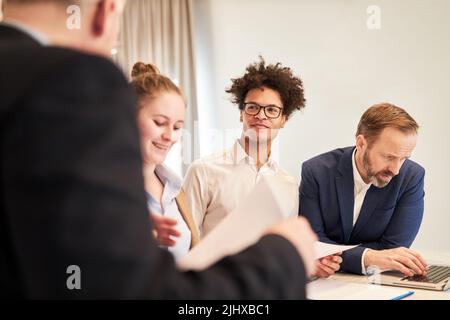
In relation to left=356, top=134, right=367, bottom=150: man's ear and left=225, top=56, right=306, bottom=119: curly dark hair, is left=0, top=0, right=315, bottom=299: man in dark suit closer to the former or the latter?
left=356, top=134, right=367, bottom=150: man's ear

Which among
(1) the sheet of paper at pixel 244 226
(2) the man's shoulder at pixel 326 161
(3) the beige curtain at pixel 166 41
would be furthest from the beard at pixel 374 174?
(3) the beige curtain at pixel 166 41

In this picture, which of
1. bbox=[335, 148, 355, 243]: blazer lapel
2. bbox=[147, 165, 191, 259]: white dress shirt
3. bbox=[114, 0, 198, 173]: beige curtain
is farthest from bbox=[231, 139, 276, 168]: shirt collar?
bbox=[114, 0, 198, 173]: beige curtain

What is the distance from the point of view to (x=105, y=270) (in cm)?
54

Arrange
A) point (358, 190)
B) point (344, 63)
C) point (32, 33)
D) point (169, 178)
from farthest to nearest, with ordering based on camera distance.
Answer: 1. point (344, 63)
2. point (358, 190)
3. point (169, 178)
4. point (32, 33)

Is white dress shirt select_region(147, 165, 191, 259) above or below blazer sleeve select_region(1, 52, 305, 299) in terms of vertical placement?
below

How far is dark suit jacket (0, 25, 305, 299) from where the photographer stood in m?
0.52

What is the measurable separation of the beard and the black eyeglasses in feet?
1.46

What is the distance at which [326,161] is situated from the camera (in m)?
2.61

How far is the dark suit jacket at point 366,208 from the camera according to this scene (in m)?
2.43

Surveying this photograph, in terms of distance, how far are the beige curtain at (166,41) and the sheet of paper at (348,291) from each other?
3486 millimetres

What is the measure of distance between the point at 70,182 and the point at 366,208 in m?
2.05

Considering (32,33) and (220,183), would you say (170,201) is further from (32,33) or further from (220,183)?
(32,33)

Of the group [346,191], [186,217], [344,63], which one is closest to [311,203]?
[346,191]
